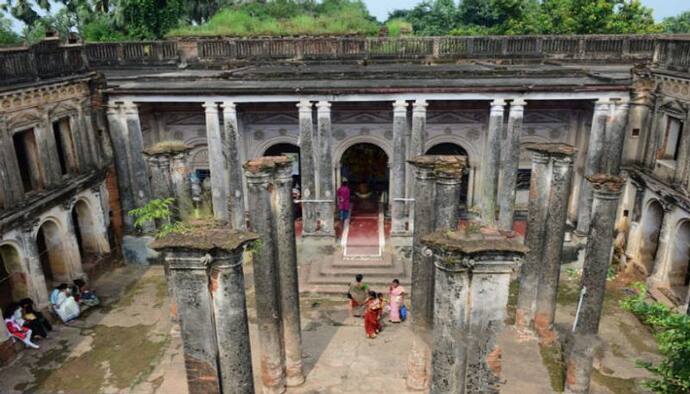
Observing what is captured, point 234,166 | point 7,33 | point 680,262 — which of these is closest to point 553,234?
point 680,262

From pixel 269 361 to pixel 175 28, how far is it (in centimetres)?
2463

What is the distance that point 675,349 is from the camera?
7.23 meters

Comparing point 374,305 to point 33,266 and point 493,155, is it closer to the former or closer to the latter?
point 493,155

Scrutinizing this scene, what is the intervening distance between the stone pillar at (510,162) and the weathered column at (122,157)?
12152 mm

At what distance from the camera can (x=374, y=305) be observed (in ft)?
42.2

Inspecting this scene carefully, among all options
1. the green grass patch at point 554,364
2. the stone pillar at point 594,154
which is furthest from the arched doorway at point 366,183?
the green grass patch at point 554,364

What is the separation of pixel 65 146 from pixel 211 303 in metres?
11.2

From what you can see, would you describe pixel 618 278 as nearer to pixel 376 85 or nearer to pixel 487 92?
pixel 487 92

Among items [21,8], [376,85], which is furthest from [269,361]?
[21,8]

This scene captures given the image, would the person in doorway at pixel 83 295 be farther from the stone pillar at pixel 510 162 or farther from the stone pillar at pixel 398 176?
the stone pillar at pixel 510 162

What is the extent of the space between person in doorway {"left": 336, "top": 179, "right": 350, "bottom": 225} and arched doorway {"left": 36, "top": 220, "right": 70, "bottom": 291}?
892cm

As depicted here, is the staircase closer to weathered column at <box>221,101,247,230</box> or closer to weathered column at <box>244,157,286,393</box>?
weathered column at <box>221,101,247,230</box>

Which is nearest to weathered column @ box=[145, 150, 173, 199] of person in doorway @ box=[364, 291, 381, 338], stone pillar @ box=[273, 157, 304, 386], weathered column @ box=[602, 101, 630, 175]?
stone pillar @ box=[273, 157, 304, 386]

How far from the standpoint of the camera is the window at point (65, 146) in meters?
15.9
